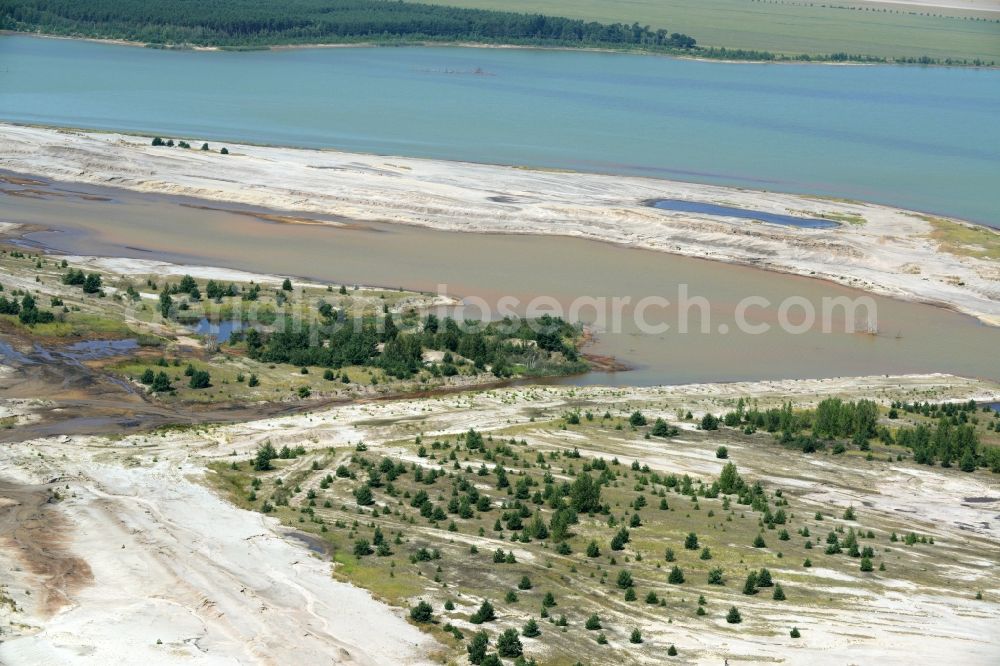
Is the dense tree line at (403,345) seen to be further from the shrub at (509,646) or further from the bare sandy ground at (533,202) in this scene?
the shrub at (509,646)

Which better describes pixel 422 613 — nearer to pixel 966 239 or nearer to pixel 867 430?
pixel 867 430

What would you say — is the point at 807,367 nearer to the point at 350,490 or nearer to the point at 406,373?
the point at 406,373

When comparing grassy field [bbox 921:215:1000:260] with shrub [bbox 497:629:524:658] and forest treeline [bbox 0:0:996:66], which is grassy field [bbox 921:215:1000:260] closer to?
shrub [bbox 497:629:524:658]

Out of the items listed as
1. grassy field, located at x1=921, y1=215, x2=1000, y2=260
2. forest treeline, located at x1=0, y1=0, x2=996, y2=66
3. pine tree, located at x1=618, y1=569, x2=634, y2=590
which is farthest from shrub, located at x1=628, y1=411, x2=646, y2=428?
forest treeline, located at x1=0, y1=0, x2=996, y2=66

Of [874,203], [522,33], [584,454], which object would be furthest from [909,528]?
[522,33]

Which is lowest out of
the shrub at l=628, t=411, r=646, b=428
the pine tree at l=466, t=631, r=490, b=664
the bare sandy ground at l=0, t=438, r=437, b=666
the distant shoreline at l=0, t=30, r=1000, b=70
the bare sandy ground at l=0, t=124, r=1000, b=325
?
the bare sandy ground at l=0, t=438, r=437, b=666

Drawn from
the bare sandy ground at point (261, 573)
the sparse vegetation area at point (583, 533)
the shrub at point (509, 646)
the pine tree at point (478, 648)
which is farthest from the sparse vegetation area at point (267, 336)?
the shrub at point (509, 646)

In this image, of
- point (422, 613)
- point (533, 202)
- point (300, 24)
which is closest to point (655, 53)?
point (300, 24)
